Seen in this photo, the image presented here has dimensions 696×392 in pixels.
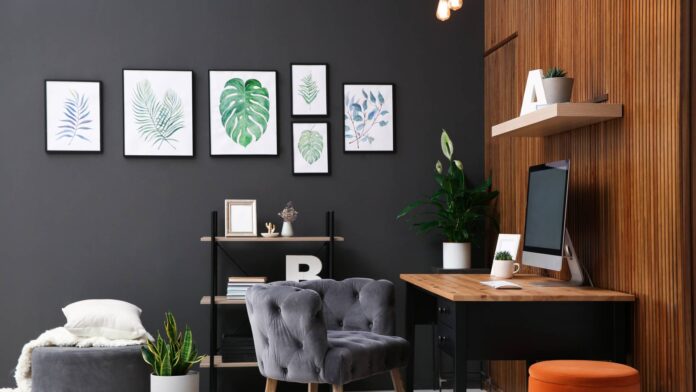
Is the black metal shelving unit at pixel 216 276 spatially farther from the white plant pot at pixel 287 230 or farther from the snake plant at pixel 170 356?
the snake plant at pixel 170 356

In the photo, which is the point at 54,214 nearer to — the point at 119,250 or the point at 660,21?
the point at 119,250

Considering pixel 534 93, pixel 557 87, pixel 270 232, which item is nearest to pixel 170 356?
pixel 270 232

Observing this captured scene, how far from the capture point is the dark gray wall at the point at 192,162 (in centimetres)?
530

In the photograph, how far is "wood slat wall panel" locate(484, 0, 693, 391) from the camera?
2980 mm

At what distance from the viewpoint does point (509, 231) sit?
200 inches

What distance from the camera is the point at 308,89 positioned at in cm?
548

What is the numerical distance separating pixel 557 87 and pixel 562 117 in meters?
0.22

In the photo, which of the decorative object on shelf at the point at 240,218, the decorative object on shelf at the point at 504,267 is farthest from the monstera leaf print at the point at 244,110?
the decorative object on shelf at the point at 504,267

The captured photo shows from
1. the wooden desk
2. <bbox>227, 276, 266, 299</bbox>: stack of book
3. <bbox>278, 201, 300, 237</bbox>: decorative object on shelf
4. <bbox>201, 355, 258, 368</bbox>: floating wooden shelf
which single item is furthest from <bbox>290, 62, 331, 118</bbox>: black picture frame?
the wooden desk

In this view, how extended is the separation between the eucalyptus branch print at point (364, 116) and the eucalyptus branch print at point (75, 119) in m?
1.64

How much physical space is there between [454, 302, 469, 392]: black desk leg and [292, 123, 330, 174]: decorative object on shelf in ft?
7.71

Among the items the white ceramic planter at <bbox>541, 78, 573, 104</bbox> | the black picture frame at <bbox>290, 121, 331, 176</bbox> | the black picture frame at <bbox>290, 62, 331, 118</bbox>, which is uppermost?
the black picture frame at <bbox>290, 62, 331, 118</bbox>

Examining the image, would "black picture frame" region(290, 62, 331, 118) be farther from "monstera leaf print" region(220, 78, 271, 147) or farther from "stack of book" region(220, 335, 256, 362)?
"stack of book" region(220, 335, 256, 362)

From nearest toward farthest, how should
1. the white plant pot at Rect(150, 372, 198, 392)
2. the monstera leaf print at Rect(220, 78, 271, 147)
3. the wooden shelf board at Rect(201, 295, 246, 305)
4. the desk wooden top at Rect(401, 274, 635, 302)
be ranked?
the desk wooden top at Rect(401, 274, 635, 302) → the white plant pot at Rect(150, 372, 198, 392) → the wooden shelf board at Rect(201, 295, 246, 305) → the monstera leaf print at Rect(220, 78, 271, 147)
